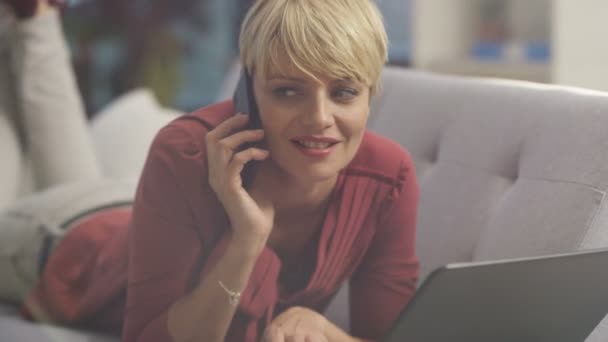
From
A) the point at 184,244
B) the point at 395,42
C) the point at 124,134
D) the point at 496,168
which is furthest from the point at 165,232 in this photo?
the point at 395,42

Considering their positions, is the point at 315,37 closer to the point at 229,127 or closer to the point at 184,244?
the point at 229,127

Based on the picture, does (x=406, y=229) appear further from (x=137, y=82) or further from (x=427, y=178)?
(x=137, y=82)

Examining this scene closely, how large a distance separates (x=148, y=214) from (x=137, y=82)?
108 inches

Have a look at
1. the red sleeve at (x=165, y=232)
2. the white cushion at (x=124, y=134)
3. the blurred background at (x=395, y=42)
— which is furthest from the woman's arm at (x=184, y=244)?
the white cushion at (x=124, y=134)

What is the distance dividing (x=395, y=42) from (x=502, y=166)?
1654 mm

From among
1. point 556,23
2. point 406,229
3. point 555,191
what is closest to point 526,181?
point 555,191

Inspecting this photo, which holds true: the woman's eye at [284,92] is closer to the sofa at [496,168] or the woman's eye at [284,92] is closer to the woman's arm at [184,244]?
the woman's arm at [184,244]

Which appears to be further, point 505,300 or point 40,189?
point 40,189

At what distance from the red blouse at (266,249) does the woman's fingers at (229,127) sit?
0.05 feet

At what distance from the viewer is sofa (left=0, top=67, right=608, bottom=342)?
95 centimetres

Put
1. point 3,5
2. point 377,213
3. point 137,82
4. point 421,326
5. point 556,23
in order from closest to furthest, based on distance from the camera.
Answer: point 421,326, point 377,213, point 3,5, point 556,23, point 137,82

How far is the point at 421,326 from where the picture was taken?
785 millimetres

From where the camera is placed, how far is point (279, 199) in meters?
0.84

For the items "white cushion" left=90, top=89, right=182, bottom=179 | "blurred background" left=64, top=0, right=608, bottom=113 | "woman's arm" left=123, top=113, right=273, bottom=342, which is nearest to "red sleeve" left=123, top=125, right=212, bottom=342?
"woman's arm" left=123, top=113, right=273, bottom=342
